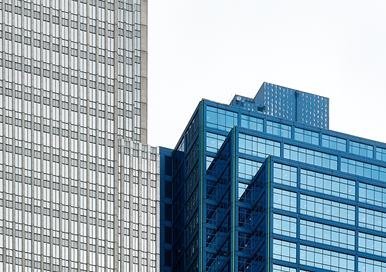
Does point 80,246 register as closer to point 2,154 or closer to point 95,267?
point 95,267

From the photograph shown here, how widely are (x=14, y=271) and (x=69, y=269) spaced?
8.19 meters

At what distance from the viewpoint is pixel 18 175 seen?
199625mm

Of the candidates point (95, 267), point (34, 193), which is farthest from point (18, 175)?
point (95, 267)

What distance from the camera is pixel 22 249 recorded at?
19512 cm

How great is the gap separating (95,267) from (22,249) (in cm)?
1070

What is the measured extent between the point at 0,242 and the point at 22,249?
3139mm

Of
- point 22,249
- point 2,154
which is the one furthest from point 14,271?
point 2,154

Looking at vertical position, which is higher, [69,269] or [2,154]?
[2,154]

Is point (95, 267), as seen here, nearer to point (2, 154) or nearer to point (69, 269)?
point (69, 269)

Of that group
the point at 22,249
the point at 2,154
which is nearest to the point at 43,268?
the point at 22,249

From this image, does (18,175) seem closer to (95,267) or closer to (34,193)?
(34,193)

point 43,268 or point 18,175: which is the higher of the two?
point 18,175

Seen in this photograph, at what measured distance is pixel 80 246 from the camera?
200m

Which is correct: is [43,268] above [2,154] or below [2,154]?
below
